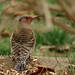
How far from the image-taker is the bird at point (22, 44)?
22.6 feet

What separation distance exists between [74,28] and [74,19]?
30 cm

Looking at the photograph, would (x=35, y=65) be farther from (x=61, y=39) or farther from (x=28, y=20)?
(x=61, y=39)

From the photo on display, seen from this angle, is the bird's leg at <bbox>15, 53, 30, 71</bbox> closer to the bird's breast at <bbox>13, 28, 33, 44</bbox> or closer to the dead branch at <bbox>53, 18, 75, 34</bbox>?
the bird's breast at <bbox>13, 28, 33, 44</bbox>

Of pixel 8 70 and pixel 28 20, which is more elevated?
pixel 28 20

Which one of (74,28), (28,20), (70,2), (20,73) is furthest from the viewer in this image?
(70,2)

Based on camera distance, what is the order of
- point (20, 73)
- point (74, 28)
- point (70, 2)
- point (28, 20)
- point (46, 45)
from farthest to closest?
point (70, 2) < point (74, 28) < point (46, 45) < point (28, 20) < point (20, 73)

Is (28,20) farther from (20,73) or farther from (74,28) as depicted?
(74,28)

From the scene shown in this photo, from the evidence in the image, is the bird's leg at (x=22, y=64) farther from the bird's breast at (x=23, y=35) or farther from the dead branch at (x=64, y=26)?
the dead branch at (x=64, y=26)

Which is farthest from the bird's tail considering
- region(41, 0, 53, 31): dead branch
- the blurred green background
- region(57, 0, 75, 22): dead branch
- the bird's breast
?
region(57, 0, 75, 22): dead branch

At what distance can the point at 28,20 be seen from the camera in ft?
24.1

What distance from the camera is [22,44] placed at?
6.94 m

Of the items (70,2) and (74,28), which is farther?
(70,2)

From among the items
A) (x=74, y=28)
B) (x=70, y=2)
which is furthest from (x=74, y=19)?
(x=70, y=2)

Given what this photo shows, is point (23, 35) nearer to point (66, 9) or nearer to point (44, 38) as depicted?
point (44, 38)
